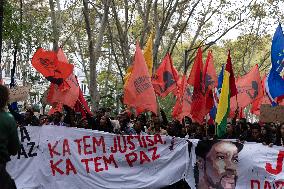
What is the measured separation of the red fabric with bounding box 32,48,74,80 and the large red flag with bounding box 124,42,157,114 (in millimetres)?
1153

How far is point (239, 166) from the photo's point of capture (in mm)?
8281

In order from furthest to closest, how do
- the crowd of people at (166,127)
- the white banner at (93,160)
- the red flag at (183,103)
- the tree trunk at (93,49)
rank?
1. the tree trunk at (93,49)
2. the red flag at (183,103)
3. the crowd of people at (166,127)
4. the white banner at (93,160)

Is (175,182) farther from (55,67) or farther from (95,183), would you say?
(55,67)

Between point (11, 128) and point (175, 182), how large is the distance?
452cm

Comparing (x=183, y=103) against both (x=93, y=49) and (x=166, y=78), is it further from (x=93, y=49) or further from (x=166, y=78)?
(x=93, y=49)

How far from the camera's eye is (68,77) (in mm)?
11000

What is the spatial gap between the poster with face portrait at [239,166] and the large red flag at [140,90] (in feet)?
8.16

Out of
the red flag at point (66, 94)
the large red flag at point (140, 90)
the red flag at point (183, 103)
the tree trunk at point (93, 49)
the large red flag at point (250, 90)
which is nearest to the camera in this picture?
the large red flag at point (140, 90)

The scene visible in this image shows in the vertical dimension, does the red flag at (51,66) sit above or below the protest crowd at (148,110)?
above

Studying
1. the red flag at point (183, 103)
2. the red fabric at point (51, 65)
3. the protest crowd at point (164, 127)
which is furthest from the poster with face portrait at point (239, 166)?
the red flag at point (183, 103)

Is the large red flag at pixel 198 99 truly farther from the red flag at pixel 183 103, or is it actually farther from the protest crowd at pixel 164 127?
the red flag at pixel 183 103

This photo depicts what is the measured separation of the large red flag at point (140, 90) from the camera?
10.7 m

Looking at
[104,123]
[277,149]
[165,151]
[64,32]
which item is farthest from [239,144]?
[64,32]

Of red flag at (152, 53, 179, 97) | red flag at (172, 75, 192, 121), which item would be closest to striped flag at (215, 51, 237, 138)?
red flag at (172, 75, 192, 121)
